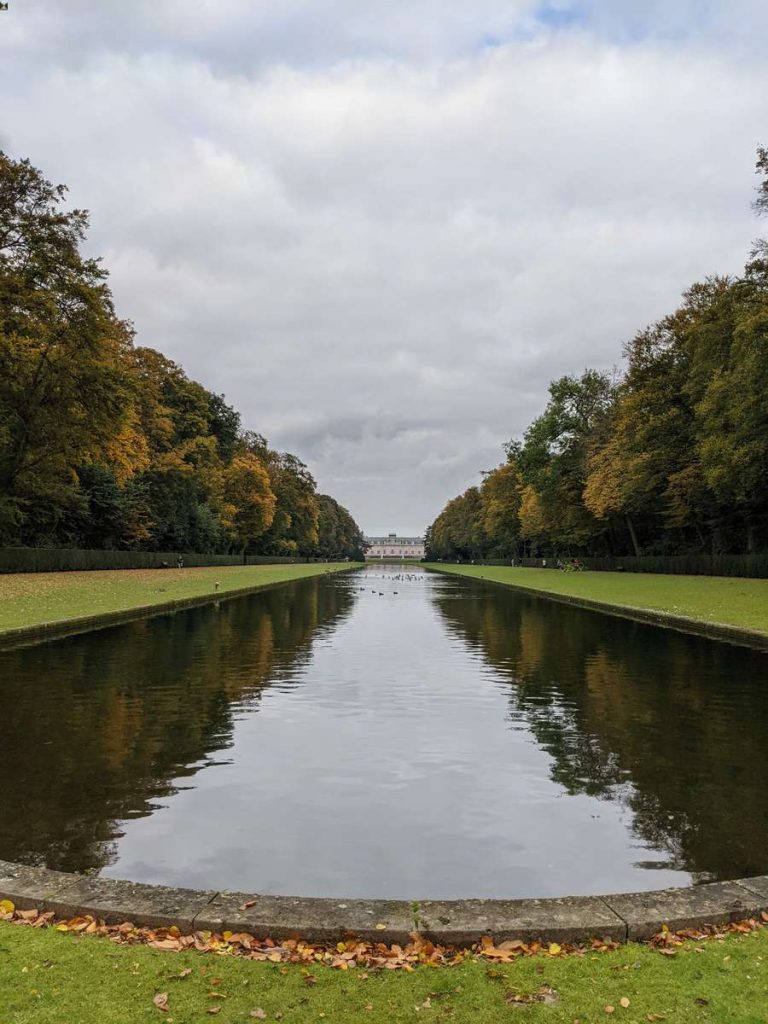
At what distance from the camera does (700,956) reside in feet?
11.7

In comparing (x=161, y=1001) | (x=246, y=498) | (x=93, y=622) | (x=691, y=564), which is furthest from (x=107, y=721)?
(x=246, y=498)

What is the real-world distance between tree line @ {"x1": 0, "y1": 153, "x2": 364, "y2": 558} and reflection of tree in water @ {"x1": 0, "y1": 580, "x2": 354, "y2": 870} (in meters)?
17.5

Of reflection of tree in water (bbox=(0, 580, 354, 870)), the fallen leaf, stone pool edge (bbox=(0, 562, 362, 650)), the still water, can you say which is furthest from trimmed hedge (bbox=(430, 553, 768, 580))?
the fallen leaf

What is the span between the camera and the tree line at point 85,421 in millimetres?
31766

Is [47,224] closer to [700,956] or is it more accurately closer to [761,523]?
[700,956]

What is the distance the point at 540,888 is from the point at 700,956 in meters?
1.36

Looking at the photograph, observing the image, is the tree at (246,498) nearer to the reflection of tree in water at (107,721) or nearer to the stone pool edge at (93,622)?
the stone pool edge at (93,622)

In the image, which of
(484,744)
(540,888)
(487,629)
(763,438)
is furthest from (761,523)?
(540,888)

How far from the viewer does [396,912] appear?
155 inches

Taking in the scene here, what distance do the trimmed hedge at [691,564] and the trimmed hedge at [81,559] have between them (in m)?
39.6

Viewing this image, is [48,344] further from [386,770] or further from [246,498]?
[246,498]

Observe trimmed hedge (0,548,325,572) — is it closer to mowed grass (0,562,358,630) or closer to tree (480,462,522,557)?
mowed grass (0,562,358,630)

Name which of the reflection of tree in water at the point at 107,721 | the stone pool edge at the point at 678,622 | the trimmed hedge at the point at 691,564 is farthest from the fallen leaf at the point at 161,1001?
the trimmed hedge at the point at 691,564

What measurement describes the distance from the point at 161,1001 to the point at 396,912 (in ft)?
Answer: 4.18
